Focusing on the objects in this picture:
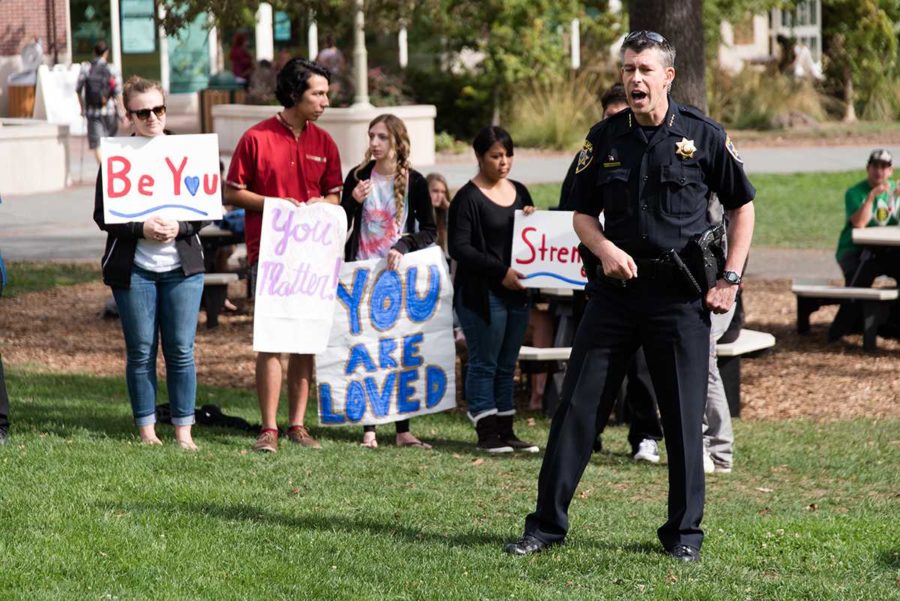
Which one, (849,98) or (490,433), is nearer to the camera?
(490,433)

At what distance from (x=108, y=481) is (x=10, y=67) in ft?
91.6

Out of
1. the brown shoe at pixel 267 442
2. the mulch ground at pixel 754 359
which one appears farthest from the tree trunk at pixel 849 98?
the brown shoe at pixel 267 442

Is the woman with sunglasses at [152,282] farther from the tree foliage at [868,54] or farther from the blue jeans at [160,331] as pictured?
the tree foliage at [868,54]

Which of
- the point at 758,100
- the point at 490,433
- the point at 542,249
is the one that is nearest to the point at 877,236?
the point at 542,249

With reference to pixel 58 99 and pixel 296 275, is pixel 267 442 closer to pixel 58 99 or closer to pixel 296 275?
pixel 296 275

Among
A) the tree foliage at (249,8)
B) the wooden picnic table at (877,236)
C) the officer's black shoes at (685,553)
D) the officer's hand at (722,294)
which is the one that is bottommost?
the officer's black shoes at (685,553)

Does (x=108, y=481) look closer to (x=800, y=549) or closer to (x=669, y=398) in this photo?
(x=669, y=398)

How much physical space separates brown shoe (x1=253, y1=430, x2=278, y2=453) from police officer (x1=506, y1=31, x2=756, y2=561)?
2358 mm

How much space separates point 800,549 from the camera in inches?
230

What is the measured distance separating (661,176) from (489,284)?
9.25ft

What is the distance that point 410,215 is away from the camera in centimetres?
812

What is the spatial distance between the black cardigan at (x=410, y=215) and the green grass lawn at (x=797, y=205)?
9.83 m

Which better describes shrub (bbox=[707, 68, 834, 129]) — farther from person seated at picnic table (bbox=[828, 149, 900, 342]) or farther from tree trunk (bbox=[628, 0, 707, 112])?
tree trunk (bbox=[628, 0, 707, 112])

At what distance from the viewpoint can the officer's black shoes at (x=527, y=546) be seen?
5547 mm
